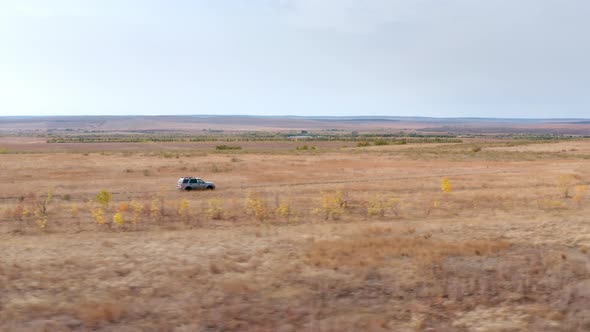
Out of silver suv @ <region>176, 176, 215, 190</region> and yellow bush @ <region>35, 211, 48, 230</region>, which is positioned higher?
yellow bush @ <region>35, 211, 48, 230</region>

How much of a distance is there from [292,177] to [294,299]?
31820 millimetres

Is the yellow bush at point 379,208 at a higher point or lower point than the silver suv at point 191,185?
higher

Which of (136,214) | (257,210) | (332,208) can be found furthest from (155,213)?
(332,208)

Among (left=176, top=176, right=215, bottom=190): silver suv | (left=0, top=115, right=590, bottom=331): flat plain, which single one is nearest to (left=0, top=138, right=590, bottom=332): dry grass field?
(left=0, top=115, right=590, bottom=331): flat plain

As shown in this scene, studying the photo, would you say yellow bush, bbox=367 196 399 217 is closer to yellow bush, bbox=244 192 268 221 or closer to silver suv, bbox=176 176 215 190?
yellow bush, bbox=244 192 268 221

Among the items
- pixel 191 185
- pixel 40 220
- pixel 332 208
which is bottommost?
pixel 191 185

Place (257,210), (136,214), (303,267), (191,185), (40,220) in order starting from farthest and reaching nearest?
(191,185) → (257,210) → (136,214) → (40,220) → (303,267)

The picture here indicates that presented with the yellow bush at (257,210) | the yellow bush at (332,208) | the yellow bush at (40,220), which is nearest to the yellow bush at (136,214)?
the yellow bush at (40,220)

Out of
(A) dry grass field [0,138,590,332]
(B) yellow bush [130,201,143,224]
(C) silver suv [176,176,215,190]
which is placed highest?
(A) dry grass field [0,138,590,332]

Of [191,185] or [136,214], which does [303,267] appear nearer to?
[136,214]

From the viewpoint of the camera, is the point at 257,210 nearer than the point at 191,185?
Yes

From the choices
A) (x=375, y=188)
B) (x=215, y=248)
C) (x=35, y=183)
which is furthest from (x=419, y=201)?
(x=35, y=183)

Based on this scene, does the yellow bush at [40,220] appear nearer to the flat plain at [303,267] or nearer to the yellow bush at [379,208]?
the flat plain at [303,267]

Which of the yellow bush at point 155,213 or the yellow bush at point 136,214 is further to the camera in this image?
the yellow bush at point 155,213
